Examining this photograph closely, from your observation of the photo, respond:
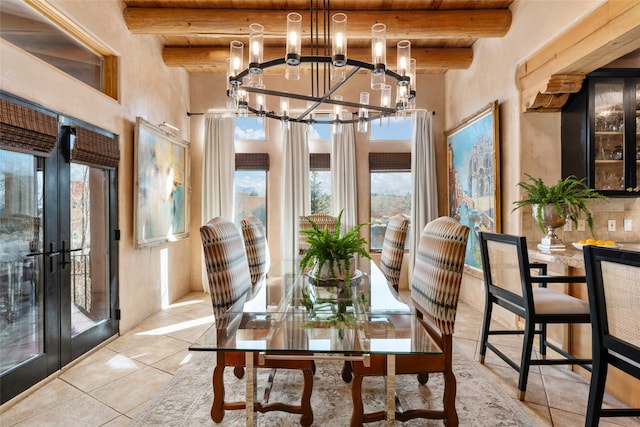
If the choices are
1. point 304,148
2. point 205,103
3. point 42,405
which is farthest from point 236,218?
point 42,405

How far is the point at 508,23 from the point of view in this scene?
352 cm

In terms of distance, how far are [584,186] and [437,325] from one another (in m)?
2.12

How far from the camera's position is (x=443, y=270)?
5.75ft

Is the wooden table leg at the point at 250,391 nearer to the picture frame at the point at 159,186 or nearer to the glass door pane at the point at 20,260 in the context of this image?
the glass door pane at the point at 20,260

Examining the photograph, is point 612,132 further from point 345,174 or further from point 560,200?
point 345,174

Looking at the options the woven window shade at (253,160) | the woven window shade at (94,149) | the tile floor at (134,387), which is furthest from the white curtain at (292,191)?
the woven window shade at (94,149)

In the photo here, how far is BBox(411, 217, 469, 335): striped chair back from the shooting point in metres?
1.69

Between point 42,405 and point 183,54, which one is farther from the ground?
point 183,54

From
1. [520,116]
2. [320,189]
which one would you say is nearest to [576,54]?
[520,116]

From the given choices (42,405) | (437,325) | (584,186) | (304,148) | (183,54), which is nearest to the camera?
(437,325)

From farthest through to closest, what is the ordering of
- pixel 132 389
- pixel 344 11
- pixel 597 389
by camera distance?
pixel 344 11, pixel 132 389, pixel 597 389

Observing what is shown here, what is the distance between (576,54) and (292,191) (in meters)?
3.44

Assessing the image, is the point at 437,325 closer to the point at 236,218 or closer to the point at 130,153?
the point at 130,153

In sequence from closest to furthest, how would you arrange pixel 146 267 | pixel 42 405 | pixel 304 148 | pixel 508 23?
pixel 42 405 < pixel 508 23 < pixel 146 267 < pixel 304 148
